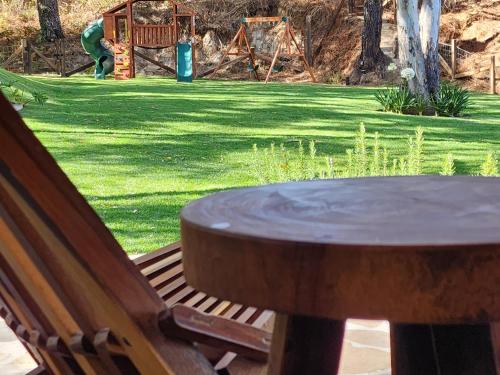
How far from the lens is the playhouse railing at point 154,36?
80.7ft

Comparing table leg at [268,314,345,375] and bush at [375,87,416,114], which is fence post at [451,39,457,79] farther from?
table leg at [268,314,345,375]

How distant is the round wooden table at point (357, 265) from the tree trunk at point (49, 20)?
26.8 metres

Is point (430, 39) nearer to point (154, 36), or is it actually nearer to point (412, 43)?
point (412, 43)

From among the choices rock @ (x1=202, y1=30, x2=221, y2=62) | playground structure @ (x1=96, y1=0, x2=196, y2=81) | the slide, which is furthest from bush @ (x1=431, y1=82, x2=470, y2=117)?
rock @ (x1=202, y1=30, x2=221, y2=62)

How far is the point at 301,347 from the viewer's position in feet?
7.06

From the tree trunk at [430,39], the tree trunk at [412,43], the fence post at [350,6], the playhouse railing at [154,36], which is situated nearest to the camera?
the tree trunk at [412,43]

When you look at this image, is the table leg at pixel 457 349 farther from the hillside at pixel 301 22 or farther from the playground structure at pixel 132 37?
the hillside at pixel 301 22

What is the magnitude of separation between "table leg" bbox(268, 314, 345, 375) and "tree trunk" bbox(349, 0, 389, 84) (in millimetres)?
23097

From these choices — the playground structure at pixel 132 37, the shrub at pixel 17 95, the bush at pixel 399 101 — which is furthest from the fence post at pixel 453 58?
the shrub at pixel 17 95

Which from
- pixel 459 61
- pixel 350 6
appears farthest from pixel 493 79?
pixel 350 6

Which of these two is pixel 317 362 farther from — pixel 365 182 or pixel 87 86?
pixel 87 86

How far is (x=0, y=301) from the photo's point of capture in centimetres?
228

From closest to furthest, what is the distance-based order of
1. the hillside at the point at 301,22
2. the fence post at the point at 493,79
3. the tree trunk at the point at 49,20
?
the fence post at the point at 493,79 < the hillside at the point at 301,22 < the tree trunk at the point at 49,20

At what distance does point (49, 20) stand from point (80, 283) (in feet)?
90.7
